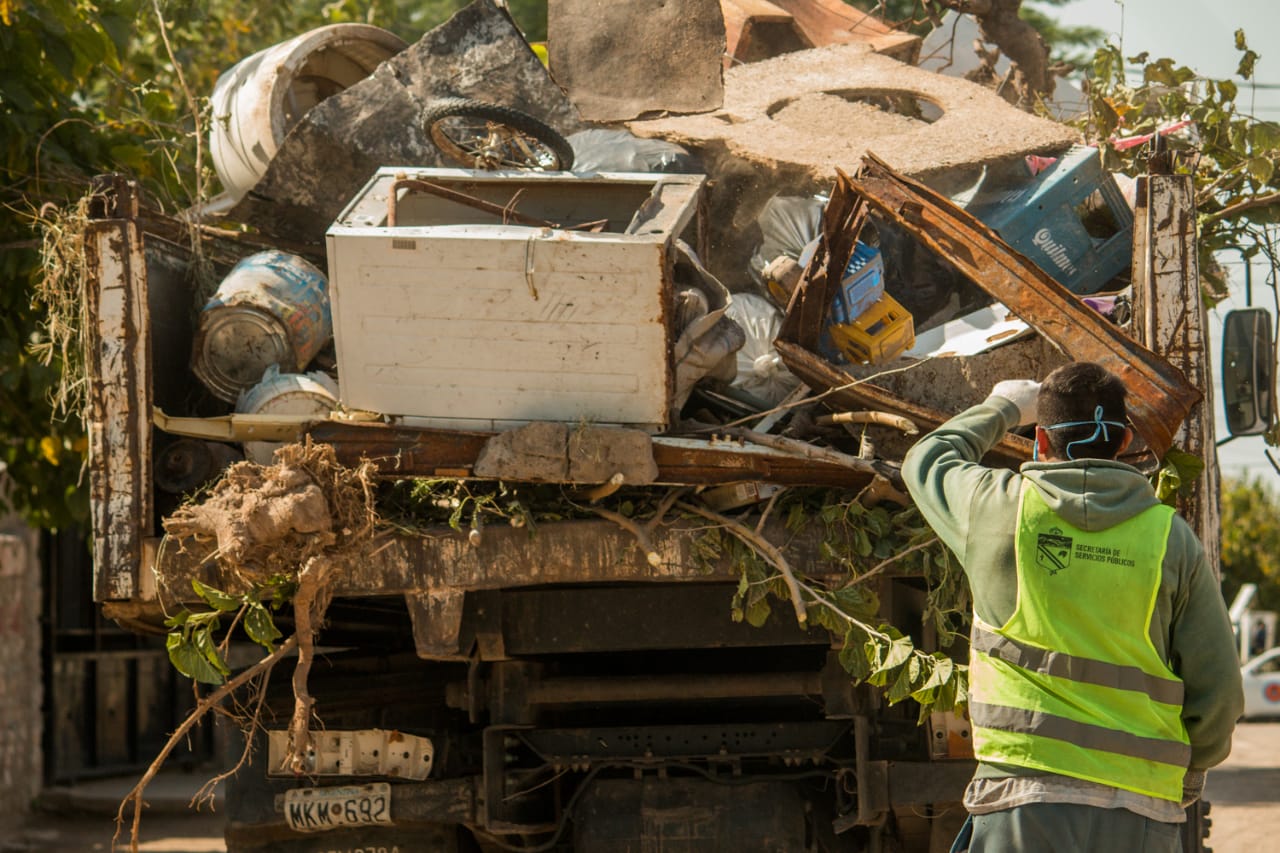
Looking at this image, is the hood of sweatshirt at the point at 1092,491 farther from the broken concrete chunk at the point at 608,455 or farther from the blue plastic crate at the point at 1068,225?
the blue plastic crate at the point at 1068,225

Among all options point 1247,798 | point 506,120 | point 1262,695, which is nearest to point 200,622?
point 506,120

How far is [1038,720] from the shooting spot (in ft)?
8.94

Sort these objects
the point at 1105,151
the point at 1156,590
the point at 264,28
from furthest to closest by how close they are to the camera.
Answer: the point at 264,28
the point at 1105,151
the point at 1156,590

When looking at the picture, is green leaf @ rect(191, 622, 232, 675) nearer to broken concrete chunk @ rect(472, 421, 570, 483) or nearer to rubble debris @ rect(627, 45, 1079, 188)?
broken concrete chunk @ rect(472, 421, 570, 483)

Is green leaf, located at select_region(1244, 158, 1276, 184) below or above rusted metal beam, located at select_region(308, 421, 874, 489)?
above

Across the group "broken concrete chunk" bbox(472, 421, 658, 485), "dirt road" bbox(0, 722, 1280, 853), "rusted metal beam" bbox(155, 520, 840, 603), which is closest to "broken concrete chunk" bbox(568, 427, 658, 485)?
"broken concrete chunk" bbox(472, 421, 658, 485)

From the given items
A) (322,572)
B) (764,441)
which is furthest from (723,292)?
(322,572)

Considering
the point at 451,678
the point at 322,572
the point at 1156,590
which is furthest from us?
the point at 451,678

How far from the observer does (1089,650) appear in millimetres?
2715

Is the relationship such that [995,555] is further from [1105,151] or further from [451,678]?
[1105,151]

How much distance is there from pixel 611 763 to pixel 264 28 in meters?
8.28

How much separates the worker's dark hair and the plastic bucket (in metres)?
2.06

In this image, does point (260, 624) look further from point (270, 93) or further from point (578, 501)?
point (270, 93)

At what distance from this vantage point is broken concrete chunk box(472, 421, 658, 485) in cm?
338
